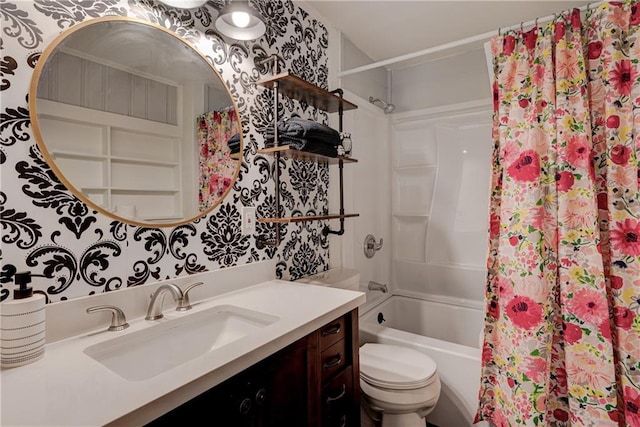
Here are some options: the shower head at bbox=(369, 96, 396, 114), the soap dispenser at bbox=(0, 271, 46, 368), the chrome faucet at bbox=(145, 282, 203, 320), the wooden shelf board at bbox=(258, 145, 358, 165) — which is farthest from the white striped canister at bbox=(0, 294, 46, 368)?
the shower head at bbox=(369, 96, 396, 114)

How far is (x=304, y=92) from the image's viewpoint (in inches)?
64.2

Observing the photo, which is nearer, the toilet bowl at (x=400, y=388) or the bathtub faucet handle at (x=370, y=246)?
the toilet bowl at (x=400, y=388)

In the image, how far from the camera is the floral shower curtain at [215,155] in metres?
1.27

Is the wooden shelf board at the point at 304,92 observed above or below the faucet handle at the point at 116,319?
above

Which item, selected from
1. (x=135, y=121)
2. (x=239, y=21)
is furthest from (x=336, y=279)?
(x=239, y=21)

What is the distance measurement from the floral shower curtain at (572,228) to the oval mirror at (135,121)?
131cm

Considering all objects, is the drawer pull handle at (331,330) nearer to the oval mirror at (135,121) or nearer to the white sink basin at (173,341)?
the white sink basin at (173,341)

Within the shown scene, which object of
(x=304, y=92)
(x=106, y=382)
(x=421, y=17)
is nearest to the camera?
(x=106, y=382)

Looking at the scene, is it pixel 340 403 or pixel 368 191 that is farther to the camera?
pixel 368 191

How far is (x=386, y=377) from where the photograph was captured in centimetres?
143

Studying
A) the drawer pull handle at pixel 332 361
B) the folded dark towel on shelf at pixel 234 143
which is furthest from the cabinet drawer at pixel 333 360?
the folded dark towel on shelf at pixel 234 143

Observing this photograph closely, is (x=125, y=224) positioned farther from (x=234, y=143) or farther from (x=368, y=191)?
(x=368, y=191)

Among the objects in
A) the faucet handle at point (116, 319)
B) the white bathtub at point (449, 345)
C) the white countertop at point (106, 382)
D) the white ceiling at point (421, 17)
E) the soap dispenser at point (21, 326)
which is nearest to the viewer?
the white countertop at point (106, 382)

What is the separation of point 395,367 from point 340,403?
1.43 ft
